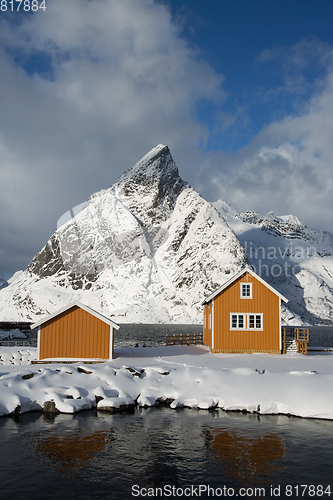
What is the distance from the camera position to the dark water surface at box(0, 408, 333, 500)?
11.3 metres

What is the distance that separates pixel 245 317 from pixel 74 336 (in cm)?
1663

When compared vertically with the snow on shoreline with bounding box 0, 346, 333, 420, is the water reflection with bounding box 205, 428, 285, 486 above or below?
below

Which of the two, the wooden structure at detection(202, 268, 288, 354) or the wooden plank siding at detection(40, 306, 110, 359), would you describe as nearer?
the wooden plank siding at detection(40, 306, 110, 359)

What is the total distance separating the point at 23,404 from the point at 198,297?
162 metres

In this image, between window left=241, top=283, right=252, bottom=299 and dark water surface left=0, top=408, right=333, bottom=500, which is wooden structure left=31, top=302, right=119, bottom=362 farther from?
window left=241, top=283, right=252, bottom=299

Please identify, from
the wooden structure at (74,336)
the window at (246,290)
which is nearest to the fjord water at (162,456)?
the wooden structure at (74,336)

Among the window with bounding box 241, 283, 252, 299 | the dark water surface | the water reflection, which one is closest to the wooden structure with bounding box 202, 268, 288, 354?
the window with bounding box 241, 283, 252, 299

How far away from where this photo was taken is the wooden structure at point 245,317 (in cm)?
3819

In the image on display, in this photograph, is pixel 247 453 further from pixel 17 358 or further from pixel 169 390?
pixel 17 358

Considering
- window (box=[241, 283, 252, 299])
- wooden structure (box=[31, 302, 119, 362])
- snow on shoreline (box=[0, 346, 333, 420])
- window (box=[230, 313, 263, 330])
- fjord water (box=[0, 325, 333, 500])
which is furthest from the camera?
window (box=[241, 283, 252, 299])

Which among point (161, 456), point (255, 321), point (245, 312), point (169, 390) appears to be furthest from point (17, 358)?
point (161, 456)

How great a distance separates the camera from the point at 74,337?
31.7 meters

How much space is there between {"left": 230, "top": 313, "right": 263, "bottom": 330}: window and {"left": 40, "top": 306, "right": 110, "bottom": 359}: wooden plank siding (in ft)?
43.1

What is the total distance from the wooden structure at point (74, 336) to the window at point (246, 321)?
12.8 meters
